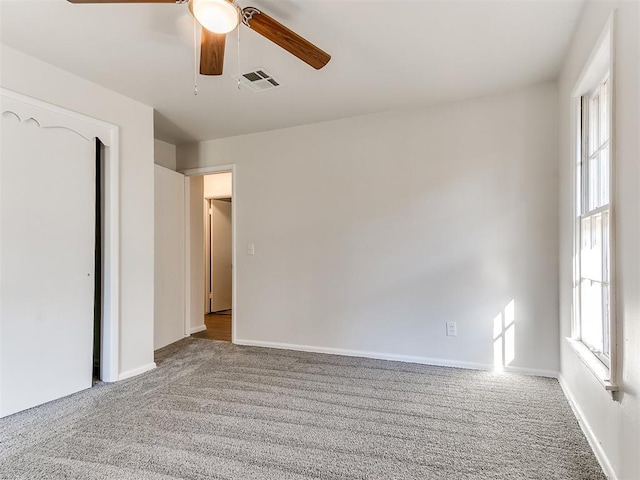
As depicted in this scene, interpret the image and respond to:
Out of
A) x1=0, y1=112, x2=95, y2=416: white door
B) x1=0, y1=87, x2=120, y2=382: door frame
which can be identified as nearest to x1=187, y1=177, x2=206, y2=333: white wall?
x1=0, y1=87, x2=120, y2=382: door frame

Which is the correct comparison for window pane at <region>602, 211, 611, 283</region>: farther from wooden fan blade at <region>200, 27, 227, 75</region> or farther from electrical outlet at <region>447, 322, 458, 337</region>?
wooden fan blade at <region>200, 27, 227, 75</region>

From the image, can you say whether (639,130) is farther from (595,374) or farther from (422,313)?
(422,313)

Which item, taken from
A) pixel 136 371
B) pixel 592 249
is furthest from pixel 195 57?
pixel 592 249

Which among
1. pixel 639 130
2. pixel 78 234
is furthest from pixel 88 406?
pixel 639 130

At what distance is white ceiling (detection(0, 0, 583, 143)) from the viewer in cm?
193

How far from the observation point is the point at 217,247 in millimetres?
5930

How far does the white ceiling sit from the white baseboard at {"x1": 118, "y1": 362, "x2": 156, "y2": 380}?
223 cm

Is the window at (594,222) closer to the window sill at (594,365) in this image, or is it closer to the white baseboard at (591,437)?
the window sill at (594,365)

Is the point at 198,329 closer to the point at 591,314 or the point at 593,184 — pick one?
the point at 591,314

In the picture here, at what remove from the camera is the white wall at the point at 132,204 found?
273 cm

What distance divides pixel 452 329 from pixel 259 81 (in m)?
2.53

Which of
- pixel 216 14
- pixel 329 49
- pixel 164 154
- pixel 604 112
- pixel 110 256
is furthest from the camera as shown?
pixel 164 154

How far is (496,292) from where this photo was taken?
3.01 meters

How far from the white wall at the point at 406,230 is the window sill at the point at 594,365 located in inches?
27.4
